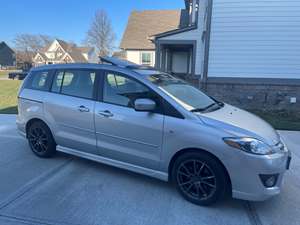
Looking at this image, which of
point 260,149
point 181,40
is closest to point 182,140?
point 260,149

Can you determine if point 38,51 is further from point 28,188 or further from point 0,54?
point 28,188

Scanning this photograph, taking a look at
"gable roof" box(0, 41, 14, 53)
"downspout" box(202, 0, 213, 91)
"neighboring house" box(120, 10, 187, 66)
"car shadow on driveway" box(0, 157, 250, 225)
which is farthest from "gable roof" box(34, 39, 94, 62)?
"car shadow on driveway" box(0, 157, 250, 225)

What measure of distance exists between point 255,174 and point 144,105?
1.50 metres

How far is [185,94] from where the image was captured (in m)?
3.74

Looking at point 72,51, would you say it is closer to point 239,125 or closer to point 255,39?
point 255,39

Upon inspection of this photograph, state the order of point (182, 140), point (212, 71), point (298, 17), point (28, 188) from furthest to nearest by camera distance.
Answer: point (212, 71) → point (298, 17) → point (28, 188) → point (182, 140)

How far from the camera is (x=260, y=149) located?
2.87 meters

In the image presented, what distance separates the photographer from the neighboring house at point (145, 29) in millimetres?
23734

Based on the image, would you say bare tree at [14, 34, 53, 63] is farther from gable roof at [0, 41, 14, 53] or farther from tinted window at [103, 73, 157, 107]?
tinted window at [103, 73, 157, 107]

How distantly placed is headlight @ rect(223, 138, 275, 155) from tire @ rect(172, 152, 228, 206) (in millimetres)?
306

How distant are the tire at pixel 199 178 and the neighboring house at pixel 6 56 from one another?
78001 mm

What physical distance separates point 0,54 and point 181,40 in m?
71.9

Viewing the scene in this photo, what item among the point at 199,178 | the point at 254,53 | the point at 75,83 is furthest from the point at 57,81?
the point at 254,53

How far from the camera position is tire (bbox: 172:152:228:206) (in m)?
3.02
